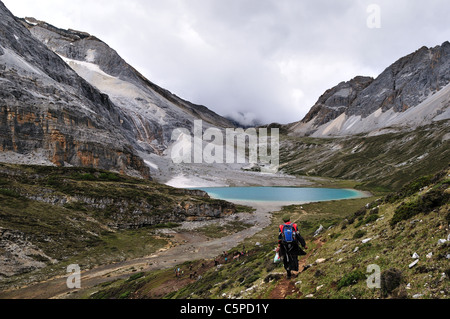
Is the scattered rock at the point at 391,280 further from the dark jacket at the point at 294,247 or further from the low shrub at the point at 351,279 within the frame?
the dark jacket at the point at 294,247

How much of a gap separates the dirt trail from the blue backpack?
22.9m

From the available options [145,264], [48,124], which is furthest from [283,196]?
[48,124]

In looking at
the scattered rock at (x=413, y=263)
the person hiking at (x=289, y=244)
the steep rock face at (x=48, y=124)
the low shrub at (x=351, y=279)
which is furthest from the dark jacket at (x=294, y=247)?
the steep rock face at (x=48, y=124)

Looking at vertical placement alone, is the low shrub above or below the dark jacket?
below

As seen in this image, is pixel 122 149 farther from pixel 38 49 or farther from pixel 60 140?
pixel 38 49

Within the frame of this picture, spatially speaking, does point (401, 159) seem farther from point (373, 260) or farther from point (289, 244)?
point (289, 244)

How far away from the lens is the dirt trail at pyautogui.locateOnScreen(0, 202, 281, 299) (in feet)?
79.7

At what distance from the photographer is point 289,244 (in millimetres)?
12234

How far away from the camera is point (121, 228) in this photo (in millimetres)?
47125

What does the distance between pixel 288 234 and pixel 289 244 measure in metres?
0.47

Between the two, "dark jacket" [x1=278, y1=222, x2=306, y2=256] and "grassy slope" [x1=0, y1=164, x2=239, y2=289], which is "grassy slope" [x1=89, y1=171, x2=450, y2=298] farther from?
"grassy slope" [x1=0, y1=164, x2=239, y2=289]

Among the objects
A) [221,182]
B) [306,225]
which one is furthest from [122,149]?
[306,225]

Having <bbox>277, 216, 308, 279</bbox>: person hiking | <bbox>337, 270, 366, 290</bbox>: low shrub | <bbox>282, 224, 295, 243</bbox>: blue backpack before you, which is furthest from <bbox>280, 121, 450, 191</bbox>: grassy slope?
<bbox>337, 270, 366, 290</bbox>: low shrub

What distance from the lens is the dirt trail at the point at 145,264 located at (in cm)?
2430
